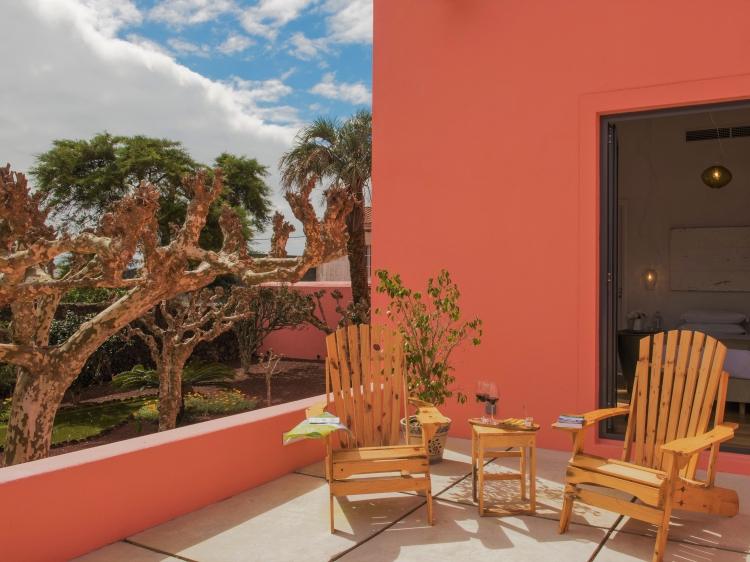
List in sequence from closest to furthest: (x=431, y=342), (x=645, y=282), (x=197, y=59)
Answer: (x=431, y=342)
(x=645, y=282)
(x=197, y=59)

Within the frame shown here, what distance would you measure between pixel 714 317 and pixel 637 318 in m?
0.91

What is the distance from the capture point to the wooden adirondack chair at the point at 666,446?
2.73 metres

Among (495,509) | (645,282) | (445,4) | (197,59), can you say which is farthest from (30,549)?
(197,59)

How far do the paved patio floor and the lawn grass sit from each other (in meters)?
5.00

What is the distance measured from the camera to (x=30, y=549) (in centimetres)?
259

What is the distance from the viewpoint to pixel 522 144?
4637 millimetres

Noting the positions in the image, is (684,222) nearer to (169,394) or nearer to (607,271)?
(607,271)

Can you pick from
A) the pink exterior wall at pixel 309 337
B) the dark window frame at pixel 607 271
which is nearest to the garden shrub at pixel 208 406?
the pink exterior wall at pixel 309 337

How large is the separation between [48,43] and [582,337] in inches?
989

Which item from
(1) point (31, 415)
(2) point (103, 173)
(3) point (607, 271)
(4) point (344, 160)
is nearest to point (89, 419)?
(1) point (31, 415)

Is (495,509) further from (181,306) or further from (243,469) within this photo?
(181,306)

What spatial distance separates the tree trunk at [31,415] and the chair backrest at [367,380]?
10.3 ft

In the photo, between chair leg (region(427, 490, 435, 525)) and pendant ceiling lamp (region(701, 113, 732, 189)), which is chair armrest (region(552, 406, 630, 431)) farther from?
pendant ceiling lamp (region(701, 113, 732, 189))

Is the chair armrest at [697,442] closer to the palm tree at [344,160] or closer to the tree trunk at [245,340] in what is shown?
the palm tree at [344,160]
